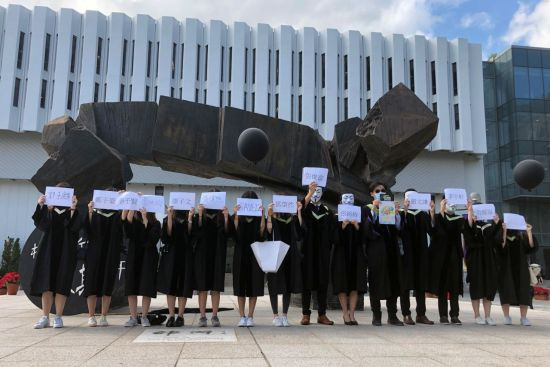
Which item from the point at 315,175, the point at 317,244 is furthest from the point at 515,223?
the point at 315,175

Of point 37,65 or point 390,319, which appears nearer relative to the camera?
point 390,319

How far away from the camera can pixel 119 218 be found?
6234mm

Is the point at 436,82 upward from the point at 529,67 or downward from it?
downward

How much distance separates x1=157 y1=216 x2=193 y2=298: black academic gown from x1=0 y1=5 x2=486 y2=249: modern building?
20193 mm

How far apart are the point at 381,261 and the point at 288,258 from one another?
121 centimetres

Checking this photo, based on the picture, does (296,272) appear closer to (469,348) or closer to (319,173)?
(319,173)

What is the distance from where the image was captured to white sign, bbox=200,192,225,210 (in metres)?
6.08

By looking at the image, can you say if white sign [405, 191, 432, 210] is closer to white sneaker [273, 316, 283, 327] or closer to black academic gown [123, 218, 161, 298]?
white sneaker [273, 316, 283, 327]

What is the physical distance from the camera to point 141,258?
6094 mm

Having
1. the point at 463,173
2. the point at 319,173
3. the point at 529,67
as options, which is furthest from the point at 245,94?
the point at 319,173

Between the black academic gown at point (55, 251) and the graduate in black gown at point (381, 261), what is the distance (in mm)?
3756

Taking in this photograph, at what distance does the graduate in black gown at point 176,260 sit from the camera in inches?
236

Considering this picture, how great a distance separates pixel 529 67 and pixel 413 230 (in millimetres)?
29474

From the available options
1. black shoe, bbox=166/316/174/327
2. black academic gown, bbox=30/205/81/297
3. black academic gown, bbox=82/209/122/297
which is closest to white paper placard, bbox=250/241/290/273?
black shoe, bbox=166/316/174/327
